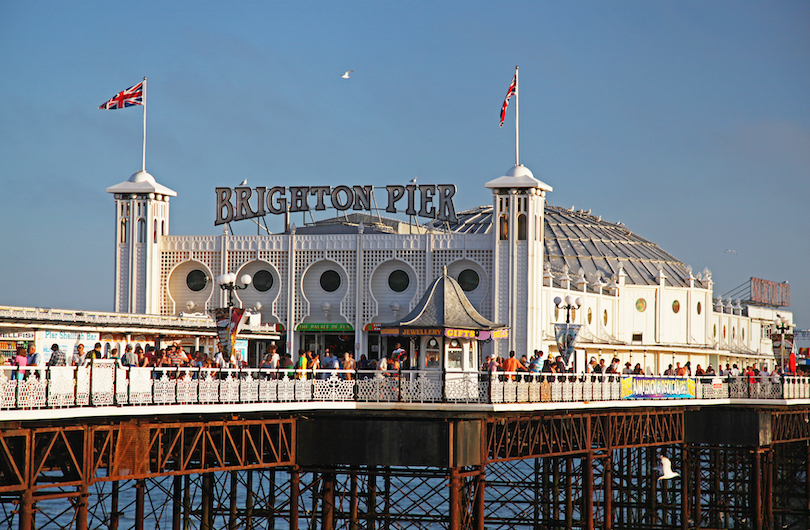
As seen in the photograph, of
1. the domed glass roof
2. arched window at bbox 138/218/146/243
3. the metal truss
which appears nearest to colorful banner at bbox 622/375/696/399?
the metal truss

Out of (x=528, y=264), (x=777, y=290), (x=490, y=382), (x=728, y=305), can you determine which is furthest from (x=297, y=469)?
(x=777, y=290)

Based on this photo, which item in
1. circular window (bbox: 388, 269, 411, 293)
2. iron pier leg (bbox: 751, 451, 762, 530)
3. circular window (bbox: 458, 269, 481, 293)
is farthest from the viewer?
circular window (bbox: 388, 269, 411, 293)

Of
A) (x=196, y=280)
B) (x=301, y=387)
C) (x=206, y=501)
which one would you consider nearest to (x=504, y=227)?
(x=196, y=280)

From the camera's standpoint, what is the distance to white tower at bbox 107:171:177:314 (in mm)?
56469

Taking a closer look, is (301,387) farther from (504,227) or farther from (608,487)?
(504,227)

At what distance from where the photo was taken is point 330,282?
181ft

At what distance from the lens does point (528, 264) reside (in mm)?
51844

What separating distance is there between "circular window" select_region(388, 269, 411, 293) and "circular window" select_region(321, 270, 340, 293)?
2.67m

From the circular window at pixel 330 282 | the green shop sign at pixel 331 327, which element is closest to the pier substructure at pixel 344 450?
the green shop sign at pixel 331 327

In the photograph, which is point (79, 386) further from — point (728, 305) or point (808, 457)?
point (728, 305)

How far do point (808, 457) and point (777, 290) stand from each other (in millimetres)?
66267

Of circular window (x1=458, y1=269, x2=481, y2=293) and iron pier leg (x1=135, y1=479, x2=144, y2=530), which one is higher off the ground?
circular window (x1=458, y1=269, x2=481, y2=293)

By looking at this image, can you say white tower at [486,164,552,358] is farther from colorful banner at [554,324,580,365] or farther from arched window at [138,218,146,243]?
arched window at [138,218,146,243]

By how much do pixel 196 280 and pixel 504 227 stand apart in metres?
15.7
